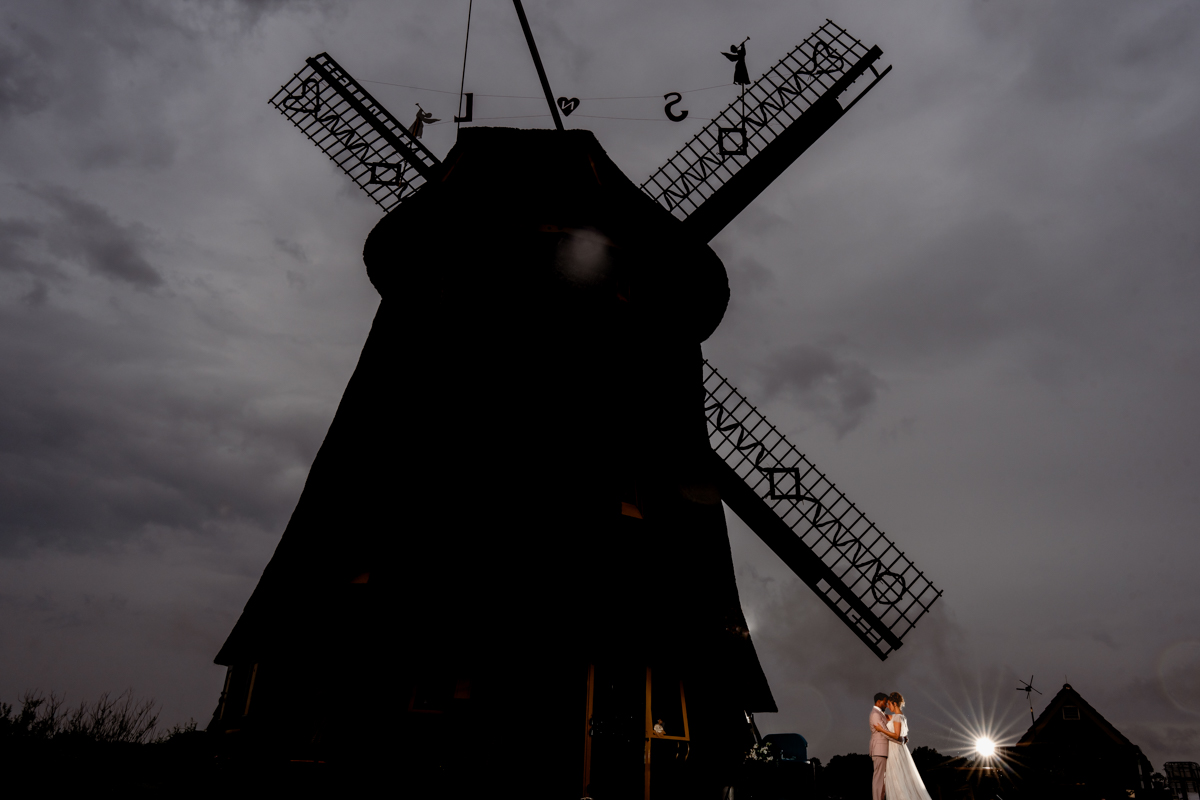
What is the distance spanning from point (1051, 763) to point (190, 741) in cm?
1312

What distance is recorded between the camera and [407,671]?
7.93 m

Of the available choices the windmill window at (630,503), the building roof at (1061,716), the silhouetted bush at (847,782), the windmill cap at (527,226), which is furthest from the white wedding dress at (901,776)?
the building roof at (1061,716)

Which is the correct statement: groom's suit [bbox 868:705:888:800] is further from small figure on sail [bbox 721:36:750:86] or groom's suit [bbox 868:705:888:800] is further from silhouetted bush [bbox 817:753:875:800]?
small figure on sail [bbox 721:36:750:86]

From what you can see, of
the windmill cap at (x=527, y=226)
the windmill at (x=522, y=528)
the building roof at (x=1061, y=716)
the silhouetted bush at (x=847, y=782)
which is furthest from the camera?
the building roof at (x=1061, y=716)

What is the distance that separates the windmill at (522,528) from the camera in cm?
777

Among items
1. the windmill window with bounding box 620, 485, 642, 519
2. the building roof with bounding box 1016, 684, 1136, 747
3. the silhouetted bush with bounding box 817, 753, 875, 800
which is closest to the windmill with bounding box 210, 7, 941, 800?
the windmill window with bounding box 620, 485, 642, 519

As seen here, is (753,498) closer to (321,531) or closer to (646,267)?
(646,267)

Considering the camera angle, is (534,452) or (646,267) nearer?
(534,452)

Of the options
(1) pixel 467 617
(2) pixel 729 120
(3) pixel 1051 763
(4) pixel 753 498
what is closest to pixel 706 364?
(4) pixel 753 498

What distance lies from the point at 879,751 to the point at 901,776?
1.19 feet

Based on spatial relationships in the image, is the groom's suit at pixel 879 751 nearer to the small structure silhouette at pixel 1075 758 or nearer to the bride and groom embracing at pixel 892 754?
the bride and groom embracing at pixel 892 754

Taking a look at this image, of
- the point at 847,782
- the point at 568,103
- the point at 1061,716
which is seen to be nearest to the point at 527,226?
the point at 568,103

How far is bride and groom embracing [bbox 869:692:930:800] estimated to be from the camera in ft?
29.3

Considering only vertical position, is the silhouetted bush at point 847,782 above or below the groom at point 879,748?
below
